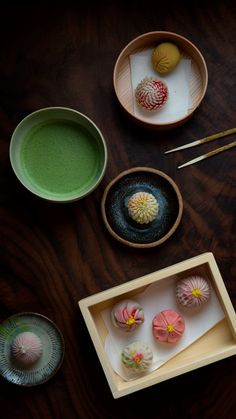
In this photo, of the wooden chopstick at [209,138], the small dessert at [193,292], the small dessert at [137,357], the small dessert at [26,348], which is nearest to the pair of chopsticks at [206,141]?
the wooden chopstick at [209,138]

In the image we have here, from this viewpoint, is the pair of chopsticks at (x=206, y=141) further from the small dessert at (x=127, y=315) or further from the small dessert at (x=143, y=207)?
the small dessert at (x=127, y=315)

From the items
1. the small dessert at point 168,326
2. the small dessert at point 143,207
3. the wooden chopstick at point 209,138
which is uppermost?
the wooden chopstick at point 209,138

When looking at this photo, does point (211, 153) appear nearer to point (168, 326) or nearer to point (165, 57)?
point (165, 57)

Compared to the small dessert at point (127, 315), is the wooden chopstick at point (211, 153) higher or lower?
higher

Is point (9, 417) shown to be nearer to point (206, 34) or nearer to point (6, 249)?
point (6, 249)

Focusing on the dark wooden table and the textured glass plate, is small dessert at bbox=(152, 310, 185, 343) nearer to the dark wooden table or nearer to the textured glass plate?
the dark wooden table

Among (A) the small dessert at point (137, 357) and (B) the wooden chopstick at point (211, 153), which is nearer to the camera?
(A) the small dessert at point (137, 357)

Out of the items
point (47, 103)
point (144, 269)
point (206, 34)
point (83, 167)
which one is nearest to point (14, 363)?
point (144, 269)
